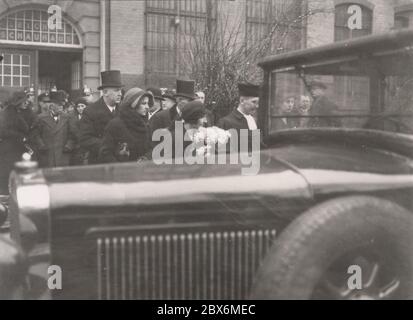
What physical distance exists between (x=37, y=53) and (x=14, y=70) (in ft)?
1.76

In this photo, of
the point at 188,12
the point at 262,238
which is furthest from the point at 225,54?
the point at 262,238

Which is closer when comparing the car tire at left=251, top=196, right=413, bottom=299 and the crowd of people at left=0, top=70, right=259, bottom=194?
the car tire at left=251, top=196, right=413, bottom=299

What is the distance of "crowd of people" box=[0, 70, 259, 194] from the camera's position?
4.56 metres

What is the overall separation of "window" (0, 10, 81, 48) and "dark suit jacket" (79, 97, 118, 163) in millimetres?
5573

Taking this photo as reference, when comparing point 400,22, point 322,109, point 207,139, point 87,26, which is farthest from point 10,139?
point 400,22

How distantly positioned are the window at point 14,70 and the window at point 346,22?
244 inches

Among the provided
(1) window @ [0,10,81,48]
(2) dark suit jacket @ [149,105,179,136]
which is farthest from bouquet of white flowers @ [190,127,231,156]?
(1) window @ [0,10,81,48]

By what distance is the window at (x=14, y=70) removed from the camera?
33.8 feet

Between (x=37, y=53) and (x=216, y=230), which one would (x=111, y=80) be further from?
(x=37, y=53)

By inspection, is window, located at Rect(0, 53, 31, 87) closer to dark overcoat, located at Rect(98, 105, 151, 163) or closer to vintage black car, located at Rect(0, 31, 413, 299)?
dark overcoat, located at Rect(98, 105, 151, 163)

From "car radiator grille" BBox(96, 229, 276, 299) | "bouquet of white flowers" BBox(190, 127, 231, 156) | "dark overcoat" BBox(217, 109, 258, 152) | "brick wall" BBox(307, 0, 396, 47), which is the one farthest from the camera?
"brick wall" BBox(307, 0, 396, 47)
